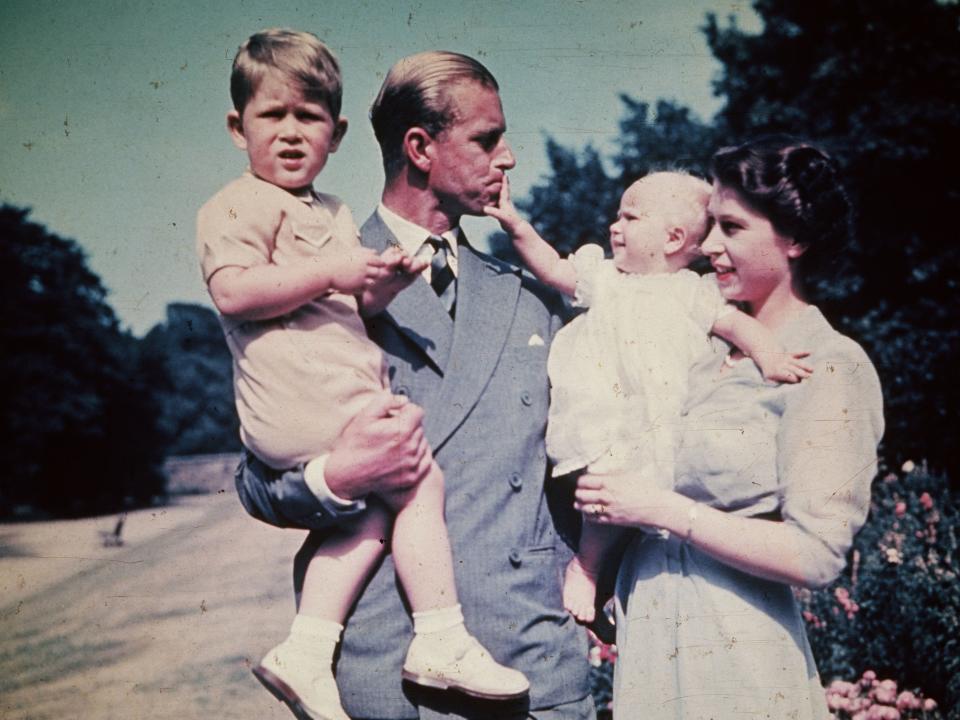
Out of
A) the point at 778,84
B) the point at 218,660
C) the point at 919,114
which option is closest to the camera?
the point at 218,660

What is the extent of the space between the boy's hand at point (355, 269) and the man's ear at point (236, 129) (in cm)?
47

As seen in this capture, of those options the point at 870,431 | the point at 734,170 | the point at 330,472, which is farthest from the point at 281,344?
the point at 870,431

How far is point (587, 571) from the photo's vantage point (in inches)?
98.8

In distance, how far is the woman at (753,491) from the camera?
87.0 inches

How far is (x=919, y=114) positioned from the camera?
13312 mm

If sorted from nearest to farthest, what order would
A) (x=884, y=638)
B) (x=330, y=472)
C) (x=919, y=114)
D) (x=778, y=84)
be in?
(x=330, y=472), (x=884, y=638), (x=919, y=114), (x=778, y=84)

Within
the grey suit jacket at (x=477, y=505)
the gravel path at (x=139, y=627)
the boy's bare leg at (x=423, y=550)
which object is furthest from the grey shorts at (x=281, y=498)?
the gravel path at (x=139, y=627)

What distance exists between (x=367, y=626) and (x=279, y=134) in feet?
4.25

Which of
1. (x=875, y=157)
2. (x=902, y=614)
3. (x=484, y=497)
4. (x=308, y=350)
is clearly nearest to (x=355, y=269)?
(x=308, y=350)

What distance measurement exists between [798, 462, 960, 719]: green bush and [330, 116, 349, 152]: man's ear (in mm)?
4539

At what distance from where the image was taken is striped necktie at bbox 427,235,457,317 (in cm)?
258

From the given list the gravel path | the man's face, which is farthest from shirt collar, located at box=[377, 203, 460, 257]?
the gravel path

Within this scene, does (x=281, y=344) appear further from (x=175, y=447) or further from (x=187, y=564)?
(x=175, y=447)

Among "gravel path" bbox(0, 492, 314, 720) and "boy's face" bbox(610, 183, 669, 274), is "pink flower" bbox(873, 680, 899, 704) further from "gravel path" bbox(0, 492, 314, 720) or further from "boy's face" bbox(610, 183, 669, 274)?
"gravel path" bbox(0, 492, 314, 720)
